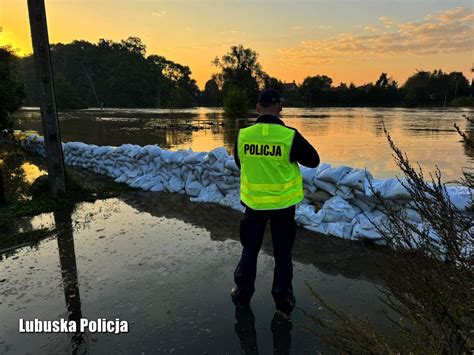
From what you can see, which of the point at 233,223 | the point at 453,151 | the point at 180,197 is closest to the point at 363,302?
the point at 233,223

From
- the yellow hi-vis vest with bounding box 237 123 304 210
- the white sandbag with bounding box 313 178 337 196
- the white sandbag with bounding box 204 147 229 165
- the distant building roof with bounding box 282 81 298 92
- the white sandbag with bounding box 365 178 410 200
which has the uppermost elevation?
Result: the distant building roof with bounding box 282 81 298 92

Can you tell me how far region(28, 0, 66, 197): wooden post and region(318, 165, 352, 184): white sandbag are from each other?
4245mm

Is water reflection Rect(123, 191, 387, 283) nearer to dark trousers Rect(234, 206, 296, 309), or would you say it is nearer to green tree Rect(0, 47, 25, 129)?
dark trousers Rect(234, 206, 296, 309)

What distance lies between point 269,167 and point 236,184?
10.0ft

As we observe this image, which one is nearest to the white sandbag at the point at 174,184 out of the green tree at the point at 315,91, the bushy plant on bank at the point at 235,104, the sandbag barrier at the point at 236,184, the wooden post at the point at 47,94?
the sandbag barrier at the point at 236,184

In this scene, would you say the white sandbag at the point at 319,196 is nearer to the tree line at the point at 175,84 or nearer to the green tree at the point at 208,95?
the tree line at the point at 175,84

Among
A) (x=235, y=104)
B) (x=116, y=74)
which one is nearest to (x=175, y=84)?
(x=116, y=74)

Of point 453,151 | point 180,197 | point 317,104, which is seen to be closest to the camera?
point 180,197

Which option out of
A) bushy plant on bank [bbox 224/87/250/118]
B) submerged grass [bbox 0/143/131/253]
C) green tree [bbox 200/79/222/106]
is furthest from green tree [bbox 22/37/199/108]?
submerged grass [bbox 0/143/131/253]

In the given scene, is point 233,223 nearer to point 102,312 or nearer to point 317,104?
point 102,312

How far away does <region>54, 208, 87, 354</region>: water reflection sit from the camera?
99.8 inches

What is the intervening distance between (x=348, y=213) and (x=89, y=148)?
6765 mm

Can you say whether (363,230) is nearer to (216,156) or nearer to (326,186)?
(326,186)

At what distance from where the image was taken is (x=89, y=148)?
892cm
